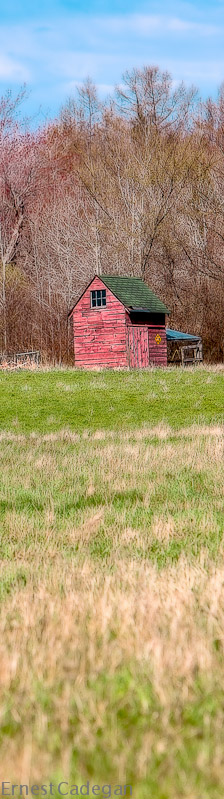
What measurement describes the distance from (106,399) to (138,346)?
17634 millimetres

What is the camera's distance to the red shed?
43188mm

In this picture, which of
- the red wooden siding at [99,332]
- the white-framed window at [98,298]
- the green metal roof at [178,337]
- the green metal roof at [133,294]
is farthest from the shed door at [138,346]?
the green metal roof at [178,337]

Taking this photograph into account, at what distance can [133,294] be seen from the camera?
147 feet

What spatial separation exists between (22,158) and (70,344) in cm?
1296

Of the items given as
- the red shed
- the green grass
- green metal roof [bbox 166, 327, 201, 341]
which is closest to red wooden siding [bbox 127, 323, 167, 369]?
the red shed

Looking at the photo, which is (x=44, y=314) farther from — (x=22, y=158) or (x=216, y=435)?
(x=216, y=435)

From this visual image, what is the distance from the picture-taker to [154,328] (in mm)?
44719

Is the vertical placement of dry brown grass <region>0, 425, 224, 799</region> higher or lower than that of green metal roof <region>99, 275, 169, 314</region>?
lower

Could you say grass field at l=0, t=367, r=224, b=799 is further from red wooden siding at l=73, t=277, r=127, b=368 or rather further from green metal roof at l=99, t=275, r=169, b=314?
green metal roof at l=99, t=275, r=169, b=314

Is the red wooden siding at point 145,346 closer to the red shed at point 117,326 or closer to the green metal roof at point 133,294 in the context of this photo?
the red shed at point 117,326

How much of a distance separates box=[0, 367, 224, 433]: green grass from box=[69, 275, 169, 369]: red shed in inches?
295

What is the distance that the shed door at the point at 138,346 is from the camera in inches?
1697

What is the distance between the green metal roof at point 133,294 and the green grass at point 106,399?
8823 mm

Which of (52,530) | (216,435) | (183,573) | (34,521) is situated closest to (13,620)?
(183,573)
